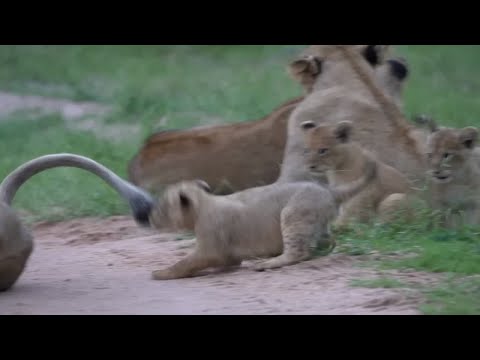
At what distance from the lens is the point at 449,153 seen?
A: 23.3 ft

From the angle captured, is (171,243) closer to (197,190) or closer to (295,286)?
(197,190)

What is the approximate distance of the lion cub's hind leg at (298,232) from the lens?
6.50 metres

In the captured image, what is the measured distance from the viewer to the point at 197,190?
6648 mm

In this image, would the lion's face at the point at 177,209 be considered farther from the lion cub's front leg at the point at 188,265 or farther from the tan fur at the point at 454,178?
the tan fur at the point at 454,178

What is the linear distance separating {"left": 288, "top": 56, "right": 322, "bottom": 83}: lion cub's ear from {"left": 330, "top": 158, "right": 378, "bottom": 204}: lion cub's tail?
1.48 meters

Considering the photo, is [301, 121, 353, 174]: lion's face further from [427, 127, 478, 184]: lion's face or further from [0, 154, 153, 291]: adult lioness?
[0, 154, 153, 291]: adult lioness

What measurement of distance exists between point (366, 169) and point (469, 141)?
633mm

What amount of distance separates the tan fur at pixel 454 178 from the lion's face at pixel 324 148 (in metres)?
0.51

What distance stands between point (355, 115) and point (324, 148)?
1.99 ft

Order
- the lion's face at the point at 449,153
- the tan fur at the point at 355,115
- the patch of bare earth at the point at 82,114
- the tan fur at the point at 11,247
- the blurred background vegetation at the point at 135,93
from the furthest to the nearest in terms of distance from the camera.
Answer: the patch of bare earth at the point at 82,114
the blurred background vegetation at the point at 135,93
the tan fur at the point at 355,115
the lion's face at the point at 449,153
the tan fur at the point at 11,247

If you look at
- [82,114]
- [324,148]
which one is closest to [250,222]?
[324,148]

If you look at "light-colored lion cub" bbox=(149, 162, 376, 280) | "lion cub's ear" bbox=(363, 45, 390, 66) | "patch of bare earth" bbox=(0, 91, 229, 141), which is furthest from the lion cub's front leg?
"patch of bare earth" bbox=(0, 91, 229, 141)

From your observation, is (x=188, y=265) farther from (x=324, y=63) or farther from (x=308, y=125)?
(x=324, y=63)

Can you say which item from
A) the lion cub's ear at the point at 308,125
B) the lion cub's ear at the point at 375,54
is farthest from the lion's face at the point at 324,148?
the lion cub's ear at the point at 375,54
